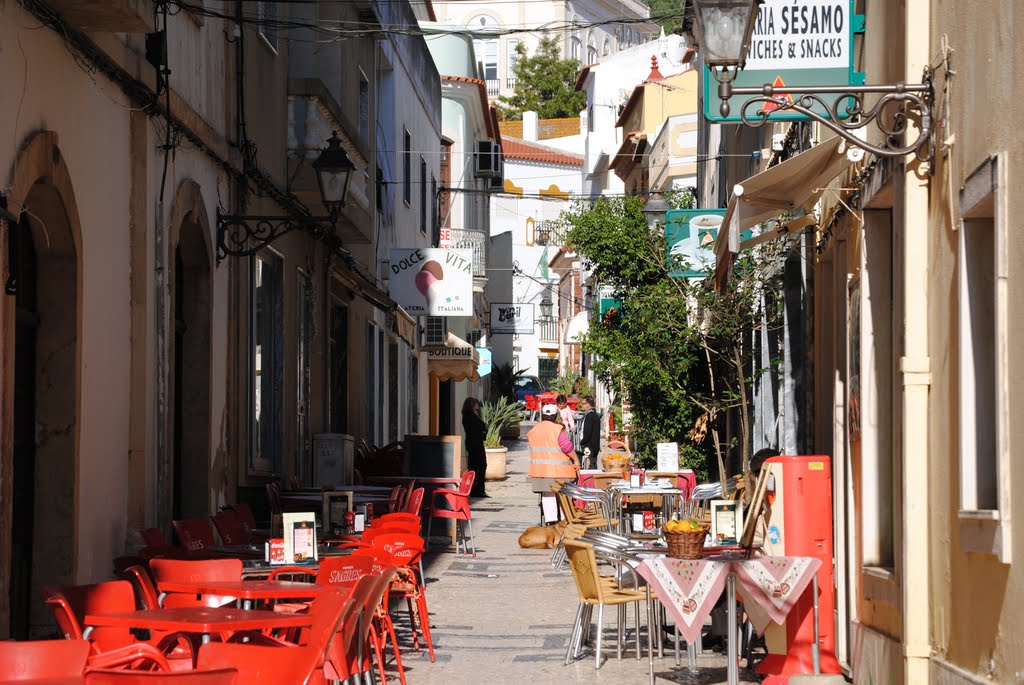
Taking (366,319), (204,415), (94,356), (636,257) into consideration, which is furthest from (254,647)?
(366,319)

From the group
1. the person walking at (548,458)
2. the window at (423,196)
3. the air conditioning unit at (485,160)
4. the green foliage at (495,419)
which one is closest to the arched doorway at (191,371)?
the person walking at (548,458)

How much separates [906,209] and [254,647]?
13.2ft

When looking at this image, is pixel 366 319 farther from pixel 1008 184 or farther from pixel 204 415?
pixel 1008 184

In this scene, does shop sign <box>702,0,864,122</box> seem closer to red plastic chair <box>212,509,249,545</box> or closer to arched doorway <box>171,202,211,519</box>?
red plastic chair <box>212,509,249,545</box>

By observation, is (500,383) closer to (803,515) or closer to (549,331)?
(549,331)

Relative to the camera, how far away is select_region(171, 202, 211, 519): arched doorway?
12.8 m

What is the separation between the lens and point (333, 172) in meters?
15.5

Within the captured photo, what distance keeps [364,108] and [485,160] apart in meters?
20.3

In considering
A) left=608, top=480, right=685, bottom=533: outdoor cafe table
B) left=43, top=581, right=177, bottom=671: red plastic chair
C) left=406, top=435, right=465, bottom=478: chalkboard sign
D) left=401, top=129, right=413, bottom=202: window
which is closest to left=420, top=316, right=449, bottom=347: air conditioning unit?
left=401, top=129, right=413, bottom=202: window

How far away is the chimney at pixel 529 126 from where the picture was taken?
8069cm

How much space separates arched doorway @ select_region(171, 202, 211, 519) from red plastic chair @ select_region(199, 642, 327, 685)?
6.11 meters

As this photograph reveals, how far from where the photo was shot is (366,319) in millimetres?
24453

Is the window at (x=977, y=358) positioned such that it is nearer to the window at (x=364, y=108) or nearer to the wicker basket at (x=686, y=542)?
the wicker basket at (x=686, y=542)

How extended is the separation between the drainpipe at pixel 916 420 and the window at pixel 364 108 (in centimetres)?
1505
